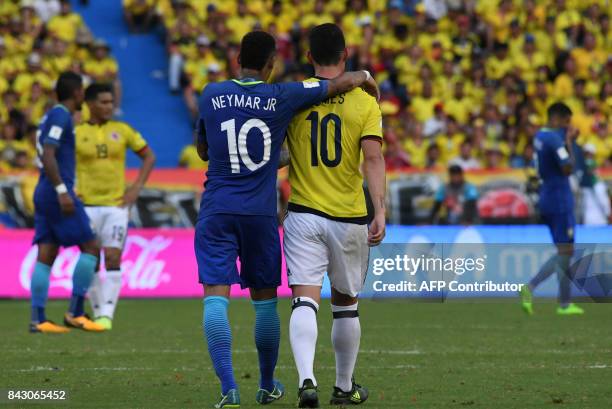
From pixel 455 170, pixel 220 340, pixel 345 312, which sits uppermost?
pixel 455 170

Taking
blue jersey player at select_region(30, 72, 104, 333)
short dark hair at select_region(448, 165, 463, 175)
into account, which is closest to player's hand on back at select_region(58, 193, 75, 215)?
blue jersey player at select_region(30, 72, 104, 333)

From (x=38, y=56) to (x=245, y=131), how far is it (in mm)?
17445

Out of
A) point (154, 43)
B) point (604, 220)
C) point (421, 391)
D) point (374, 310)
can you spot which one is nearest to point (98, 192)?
point (374, 310)

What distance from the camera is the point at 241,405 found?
8.38 meters

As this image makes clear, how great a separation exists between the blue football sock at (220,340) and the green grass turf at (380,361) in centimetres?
32

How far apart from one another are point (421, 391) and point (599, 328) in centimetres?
540

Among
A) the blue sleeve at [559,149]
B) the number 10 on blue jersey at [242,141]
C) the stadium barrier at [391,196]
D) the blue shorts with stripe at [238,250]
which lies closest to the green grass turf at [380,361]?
the blue shorts with stripe at [238,250]

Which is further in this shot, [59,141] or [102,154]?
[102,154]

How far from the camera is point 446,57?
26609 mm

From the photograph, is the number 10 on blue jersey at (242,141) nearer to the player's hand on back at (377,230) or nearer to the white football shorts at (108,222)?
the player's hand on back at (377,230)

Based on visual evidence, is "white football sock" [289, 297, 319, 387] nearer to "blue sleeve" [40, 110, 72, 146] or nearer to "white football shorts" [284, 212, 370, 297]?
"white football shorts" [284, 212, 370, 297]

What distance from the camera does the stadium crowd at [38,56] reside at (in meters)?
24.0

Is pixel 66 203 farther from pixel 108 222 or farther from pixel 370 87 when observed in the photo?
pixel 370 87

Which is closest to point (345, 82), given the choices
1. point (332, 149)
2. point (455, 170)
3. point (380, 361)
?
point (332, 149)
